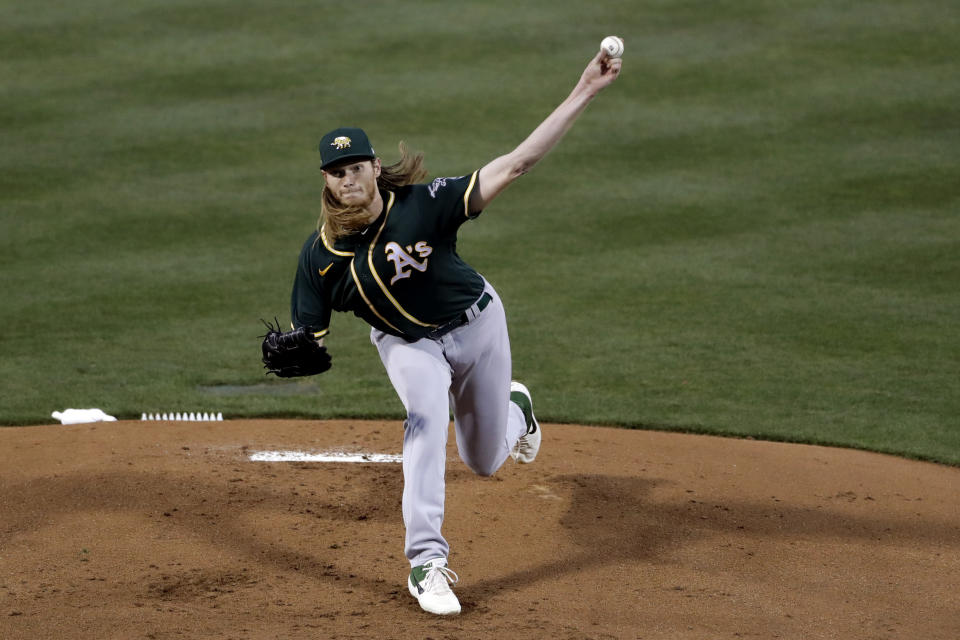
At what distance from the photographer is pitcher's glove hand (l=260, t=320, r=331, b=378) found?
4.93 metres

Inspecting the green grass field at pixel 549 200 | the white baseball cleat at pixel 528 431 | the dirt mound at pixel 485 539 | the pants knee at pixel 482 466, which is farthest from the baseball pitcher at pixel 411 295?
the green grass field at pixel 549 200

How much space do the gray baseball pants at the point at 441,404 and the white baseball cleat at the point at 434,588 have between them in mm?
41

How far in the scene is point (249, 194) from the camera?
11.7m

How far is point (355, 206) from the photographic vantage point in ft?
15.9

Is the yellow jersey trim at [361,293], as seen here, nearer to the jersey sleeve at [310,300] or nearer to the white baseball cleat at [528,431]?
the jersey sleeve at [310,300]

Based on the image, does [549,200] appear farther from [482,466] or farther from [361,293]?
[361,293]

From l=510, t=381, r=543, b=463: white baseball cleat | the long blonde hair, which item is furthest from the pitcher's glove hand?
l=510, t=381, r=543, b=463: white baseball cleat

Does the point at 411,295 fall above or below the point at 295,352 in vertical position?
above

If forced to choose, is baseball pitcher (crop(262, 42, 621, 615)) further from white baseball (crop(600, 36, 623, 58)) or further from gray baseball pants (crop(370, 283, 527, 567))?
white baseball (crop(600, 36, 623, 58))

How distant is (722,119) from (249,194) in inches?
205

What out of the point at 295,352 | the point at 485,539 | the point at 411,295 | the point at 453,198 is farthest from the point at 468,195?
the point at 485,539

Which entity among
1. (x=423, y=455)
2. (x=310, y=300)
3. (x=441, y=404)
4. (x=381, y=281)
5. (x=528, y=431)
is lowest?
(x=528, y=431)

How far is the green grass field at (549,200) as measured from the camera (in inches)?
326

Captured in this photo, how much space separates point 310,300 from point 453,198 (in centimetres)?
75
